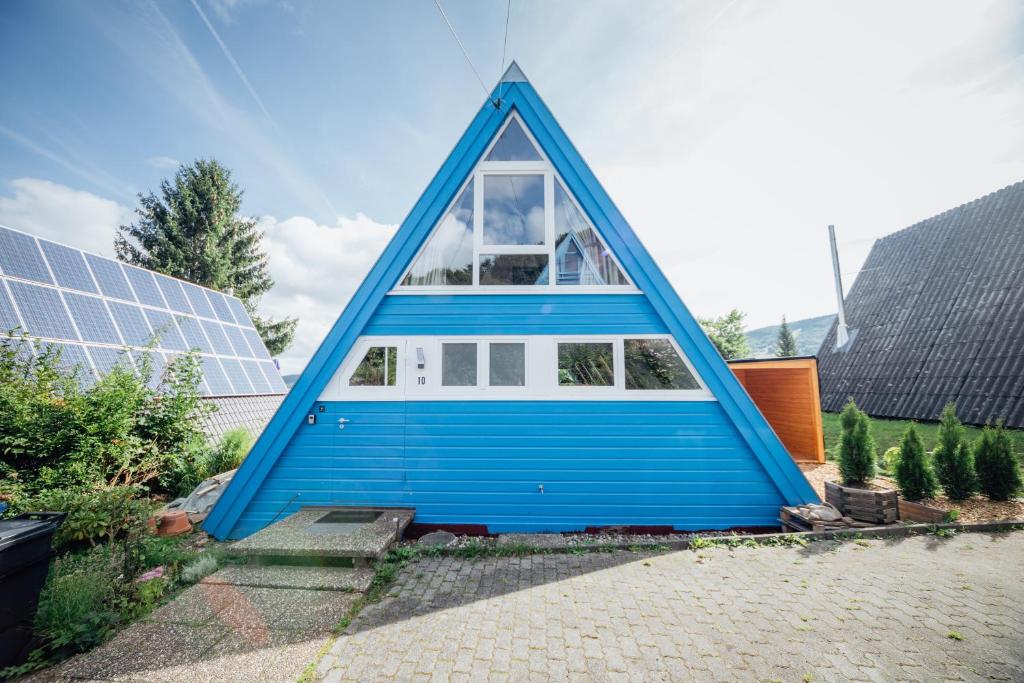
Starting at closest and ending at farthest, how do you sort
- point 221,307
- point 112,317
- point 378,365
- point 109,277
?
point 378,365 → point 112,317 → point 109,277 → point 221,307

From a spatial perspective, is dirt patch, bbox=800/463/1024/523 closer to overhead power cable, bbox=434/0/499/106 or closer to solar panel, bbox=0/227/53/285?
overhead power cable, bbox=434/0/499/106

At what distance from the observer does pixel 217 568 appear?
4.31m

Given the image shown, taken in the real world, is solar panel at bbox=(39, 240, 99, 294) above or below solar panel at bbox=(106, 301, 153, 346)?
above

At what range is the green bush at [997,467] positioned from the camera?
5.34 metres

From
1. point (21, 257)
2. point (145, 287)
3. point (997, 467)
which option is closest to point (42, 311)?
point (21, 257)

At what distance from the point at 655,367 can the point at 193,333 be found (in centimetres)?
1081

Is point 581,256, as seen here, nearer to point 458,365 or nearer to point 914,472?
point 458,365

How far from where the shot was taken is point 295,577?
407cm

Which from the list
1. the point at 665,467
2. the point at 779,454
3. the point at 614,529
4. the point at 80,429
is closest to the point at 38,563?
the point at 80,429

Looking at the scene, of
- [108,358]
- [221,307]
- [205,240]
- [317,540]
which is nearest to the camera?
[317,540]

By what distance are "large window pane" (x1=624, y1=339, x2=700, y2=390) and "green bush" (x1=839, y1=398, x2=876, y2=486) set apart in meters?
2.96

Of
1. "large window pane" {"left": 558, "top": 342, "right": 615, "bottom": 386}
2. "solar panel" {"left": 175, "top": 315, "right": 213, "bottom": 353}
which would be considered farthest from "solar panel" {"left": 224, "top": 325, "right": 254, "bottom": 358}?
"large window pane" {"left": 558, "top": 342, "right": 615, "bottom": 386}

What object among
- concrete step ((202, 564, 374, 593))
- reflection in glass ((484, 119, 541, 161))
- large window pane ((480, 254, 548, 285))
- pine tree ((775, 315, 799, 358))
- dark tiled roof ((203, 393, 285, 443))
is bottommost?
concrete step ((202, 564, 374, 593))

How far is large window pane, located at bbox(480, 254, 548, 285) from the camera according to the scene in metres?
5.61
